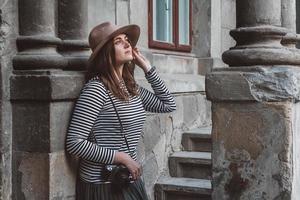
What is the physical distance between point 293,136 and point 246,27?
769 millimetres

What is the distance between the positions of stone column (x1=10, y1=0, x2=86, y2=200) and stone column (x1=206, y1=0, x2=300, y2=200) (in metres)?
0.93

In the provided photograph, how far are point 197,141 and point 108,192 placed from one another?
2.49 metres

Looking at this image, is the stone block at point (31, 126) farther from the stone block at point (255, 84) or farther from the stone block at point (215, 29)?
the stone block at point (215, 29)

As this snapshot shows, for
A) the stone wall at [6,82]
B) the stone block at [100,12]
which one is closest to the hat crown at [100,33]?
the stone wall at [6,82]

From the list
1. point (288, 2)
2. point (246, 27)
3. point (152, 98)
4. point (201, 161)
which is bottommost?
point (201, 161)

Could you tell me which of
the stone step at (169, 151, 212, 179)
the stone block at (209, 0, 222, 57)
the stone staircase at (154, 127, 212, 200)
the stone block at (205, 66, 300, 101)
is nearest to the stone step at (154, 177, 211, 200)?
the stone staircase at (154, 127, 212, 200)

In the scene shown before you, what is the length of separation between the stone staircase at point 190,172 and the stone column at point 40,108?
1.39 m

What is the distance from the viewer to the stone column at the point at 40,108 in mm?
3162

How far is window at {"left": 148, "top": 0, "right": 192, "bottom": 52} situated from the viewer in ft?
17.7

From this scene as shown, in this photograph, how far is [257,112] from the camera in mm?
3408

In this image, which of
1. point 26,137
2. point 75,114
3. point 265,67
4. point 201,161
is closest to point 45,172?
point 26,137

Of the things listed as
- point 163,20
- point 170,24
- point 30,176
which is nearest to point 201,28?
point 170,24

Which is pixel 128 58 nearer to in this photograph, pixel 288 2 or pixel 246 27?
pixel 246 27

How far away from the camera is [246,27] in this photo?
3574 millimetres
